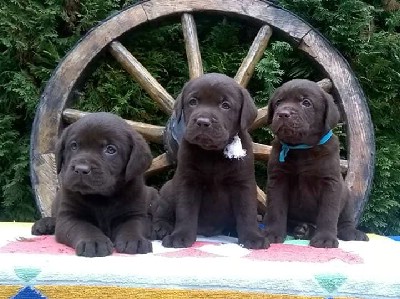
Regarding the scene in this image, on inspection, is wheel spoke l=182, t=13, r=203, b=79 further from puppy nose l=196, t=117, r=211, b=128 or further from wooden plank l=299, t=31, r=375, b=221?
puppy nose l=196, t=117, r=211, b=128

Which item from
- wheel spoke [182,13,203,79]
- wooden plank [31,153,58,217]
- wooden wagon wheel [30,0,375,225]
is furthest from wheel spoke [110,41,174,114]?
wooden plank [31,153,58,217]

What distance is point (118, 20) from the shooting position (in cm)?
450

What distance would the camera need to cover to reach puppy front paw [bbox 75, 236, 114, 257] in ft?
8.50

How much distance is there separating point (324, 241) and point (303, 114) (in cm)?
70

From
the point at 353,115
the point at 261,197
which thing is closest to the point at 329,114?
the point at 353,115

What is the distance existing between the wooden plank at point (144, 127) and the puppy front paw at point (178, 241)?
60.2 inches

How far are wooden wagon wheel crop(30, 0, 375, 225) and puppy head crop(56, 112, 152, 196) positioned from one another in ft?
4.31

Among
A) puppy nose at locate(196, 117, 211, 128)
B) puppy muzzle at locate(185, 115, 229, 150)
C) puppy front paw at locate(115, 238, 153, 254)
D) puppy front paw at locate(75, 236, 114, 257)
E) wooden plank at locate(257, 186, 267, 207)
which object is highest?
puppy nose at locate(196, 117, 211, 128)

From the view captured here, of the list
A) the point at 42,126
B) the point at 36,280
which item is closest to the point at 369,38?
the point at 42,126

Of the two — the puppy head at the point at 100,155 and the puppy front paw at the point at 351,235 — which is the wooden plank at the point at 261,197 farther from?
the puppy head at the point at 100,155

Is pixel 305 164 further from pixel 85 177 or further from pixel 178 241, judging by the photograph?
pixel 85 177

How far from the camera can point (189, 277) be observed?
2285mm

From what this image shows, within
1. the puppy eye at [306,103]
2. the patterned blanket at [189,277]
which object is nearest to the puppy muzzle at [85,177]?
the patterned blanket at [189,277]

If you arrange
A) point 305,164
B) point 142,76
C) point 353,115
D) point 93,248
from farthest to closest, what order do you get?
point 142,76, point 353,115, point 305,164, point 93,248
